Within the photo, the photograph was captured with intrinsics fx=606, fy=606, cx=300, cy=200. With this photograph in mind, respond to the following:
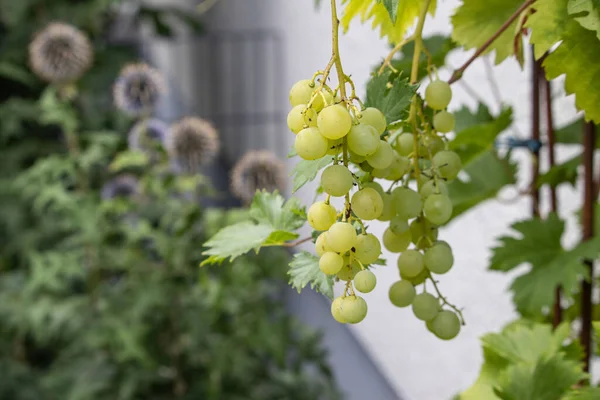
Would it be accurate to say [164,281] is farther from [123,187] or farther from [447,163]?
[447,163]

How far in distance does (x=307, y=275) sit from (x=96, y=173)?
1.32m

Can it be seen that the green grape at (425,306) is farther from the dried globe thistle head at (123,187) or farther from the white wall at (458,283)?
the dried globe thistle head at (123,187)

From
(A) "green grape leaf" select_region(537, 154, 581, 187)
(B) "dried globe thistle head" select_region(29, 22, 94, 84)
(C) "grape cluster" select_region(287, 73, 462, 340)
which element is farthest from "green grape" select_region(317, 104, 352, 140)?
(B) "dried globe thistle head" select_region(29, 22, 94, 84)

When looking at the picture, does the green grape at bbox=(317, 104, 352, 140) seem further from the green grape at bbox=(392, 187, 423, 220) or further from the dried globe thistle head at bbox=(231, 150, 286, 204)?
the dried globe thistle head at bbox=(231, 150, 286, 204)

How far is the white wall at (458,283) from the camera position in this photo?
64 centimetres

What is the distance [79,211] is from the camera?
996mm

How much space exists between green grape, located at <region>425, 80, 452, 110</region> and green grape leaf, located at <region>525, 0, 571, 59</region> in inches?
1.4

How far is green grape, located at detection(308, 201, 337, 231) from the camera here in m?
0.19

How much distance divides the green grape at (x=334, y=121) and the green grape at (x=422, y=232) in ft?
0.25

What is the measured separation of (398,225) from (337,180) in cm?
5

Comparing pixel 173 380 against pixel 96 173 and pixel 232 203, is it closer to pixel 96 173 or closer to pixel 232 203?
pixel 96 173

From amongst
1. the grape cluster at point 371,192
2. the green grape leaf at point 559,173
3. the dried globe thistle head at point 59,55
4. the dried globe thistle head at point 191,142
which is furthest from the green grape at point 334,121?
the dried globe thistle head at point 59,55

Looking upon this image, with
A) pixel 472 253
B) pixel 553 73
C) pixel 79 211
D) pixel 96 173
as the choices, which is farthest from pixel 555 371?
pixel 96 173

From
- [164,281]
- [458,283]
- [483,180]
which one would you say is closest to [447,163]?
[483,180]
